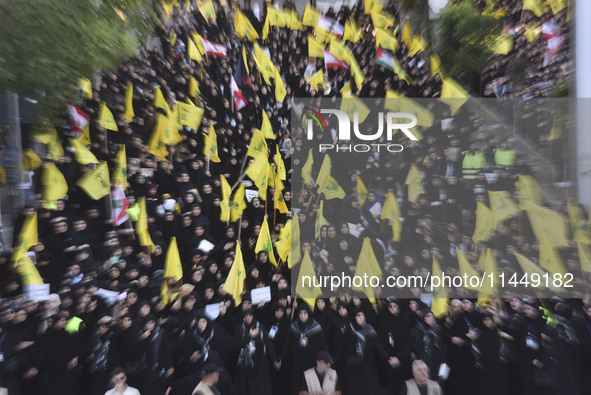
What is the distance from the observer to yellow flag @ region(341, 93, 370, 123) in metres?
7.46

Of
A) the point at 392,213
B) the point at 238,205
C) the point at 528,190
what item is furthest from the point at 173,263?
the point at 528,190

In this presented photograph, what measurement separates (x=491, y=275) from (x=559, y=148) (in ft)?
9.97

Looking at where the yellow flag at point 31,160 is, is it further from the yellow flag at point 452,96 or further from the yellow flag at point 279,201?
the yellow flag at point 452,96

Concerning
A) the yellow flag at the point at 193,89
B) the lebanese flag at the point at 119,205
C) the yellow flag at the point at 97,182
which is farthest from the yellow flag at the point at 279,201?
the yellow flag at the point at 97,182

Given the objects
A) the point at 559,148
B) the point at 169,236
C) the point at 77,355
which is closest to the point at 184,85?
the point at 169,236

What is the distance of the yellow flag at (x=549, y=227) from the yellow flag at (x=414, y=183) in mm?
1544

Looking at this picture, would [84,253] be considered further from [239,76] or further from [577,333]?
[577,333]

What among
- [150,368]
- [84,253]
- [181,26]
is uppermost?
[181,26]

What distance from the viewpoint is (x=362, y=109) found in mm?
7566

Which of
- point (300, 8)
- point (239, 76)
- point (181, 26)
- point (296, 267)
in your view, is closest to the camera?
point (296, 267)

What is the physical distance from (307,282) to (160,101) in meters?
3.49

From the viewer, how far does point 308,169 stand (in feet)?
25.1

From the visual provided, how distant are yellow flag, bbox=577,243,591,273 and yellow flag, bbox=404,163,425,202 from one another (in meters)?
2.15

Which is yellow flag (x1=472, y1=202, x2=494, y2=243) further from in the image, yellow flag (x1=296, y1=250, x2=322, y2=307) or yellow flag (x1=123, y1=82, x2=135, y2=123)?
yellow flag (x1=123, y1=82, x2=135, y2=123)
